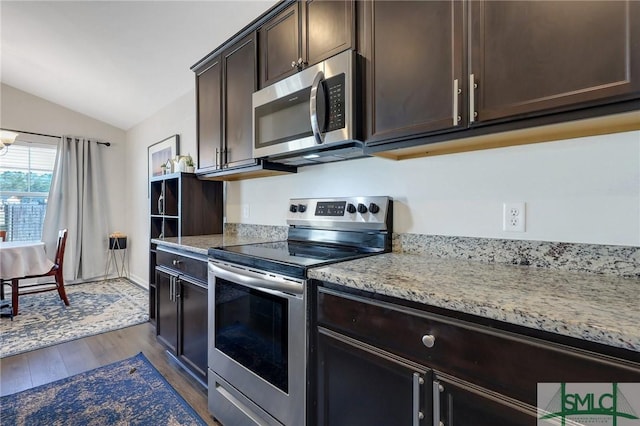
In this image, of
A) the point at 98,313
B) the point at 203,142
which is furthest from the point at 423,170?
the point at 98,313

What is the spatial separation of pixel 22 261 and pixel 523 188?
4.41 meters

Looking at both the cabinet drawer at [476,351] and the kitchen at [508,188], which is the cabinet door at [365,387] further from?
the kitchen at [508,188]

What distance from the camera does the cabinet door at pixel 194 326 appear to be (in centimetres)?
188

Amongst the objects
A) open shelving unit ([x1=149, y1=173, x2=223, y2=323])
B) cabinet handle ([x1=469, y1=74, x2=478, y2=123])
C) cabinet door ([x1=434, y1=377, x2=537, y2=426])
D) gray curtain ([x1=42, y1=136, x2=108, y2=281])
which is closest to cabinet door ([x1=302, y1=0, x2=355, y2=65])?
cabinet handle ([x1=469, y1=74, x2=478, y2=123])

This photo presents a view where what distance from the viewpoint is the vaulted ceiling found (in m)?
2.24

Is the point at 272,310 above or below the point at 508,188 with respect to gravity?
below

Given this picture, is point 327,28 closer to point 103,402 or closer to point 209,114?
point 209,114

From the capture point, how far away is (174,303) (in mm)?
2193

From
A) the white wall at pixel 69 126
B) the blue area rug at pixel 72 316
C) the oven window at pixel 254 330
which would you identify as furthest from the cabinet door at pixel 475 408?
the white wall at pixel 69 126

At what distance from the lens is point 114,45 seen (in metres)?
2.80

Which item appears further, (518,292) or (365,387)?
(365,387)

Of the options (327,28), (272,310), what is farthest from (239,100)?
(272,310)
